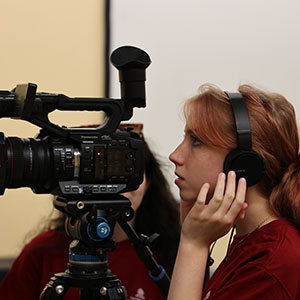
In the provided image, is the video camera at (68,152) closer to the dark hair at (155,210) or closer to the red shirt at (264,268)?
the red shirt at (264,268)

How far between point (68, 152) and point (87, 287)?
293 millimetres

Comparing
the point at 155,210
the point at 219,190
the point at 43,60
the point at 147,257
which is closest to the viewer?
the point at 219,190

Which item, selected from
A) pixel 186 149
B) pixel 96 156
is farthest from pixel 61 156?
pixel 186 149

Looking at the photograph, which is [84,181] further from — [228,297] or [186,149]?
[228,297]

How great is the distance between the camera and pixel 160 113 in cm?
230

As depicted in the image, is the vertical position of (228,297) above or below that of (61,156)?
below

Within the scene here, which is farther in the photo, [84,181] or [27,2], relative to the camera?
[27,2]

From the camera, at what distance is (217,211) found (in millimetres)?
1228

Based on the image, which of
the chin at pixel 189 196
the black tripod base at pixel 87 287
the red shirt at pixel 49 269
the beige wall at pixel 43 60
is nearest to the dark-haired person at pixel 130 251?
the red shirt at pixel 49 269

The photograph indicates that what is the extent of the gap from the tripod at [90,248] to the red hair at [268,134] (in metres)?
0.26


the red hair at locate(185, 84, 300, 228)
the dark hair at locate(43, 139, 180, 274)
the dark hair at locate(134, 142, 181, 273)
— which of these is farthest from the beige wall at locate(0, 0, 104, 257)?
the red hair at locate(185, 84, 300, 228)

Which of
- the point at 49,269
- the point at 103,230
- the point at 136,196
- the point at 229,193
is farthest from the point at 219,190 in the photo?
the point at 49,269

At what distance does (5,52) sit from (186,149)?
3.56 feet

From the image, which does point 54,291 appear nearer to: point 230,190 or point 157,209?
point 230,190
